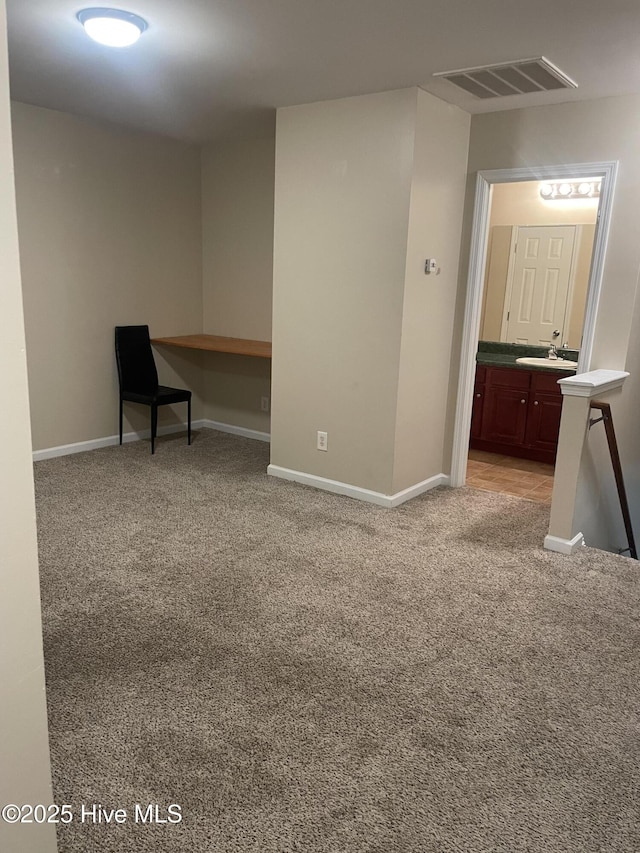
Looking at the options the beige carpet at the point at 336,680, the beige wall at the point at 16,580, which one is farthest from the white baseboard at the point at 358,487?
the beige wall at the point at 16,580

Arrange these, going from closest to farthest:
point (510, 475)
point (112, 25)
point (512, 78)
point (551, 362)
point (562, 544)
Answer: point (112, 25) → point (512, 78) → point (562, 544) → point (510, 475) → point (551, 362)

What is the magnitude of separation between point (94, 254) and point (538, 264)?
3.68 meters

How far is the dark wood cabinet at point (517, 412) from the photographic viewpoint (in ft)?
17.4

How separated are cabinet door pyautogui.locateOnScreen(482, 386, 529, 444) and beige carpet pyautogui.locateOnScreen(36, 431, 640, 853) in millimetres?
1661

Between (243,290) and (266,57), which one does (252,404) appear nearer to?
(243,290)

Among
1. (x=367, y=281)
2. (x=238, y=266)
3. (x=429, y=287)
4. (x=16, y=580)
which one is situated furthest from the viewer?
(x=238, y=266)

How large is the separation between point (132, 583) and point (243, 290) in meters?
3.16

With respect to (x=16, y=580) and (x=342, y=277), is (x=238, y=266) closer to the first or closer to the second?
(x=342, y=277)

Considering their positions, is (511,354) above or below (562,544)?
above

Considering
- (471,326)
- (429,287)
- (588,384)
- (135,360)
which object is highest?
(429,287)

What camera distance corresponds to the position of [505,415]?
5.54 metres

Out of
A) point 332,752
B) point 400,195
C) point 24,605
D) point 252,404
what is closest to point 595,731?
point 332,752

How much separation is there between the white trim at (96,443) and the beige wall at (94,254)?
0.16ft

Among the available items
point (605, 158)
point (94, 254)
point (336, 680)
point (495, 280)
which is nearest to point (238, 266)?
point (94, 254)
